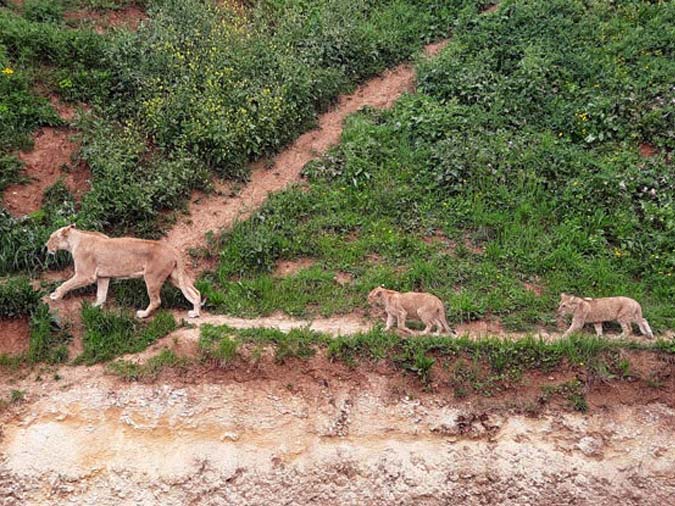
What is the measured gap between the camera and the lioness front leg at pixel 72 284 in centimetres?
1295

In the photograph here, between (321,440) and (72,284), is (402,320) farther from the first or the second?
(72,284)

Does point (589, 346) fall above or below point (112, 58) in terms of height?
below

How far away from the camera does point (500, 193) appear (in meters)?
16.6

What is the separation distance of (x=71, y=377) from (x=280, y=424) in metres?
3.52

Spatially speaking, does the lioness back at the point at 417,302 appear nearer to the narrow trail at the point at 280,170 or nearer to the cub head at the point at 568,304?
the cub head at the point at 568,304

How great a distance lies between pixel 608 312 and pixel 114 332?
8.65m

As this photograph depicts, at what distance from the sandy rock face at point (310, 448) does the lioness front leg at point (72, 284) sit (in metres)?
1.68

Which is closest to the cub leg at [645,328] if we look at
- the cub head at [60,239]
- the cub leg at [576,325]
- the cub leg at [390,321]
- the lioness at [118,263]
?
the cub leg at [576,325]

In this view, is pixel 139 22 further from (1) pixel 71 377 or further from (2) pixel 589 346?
(2) pixel 589 346

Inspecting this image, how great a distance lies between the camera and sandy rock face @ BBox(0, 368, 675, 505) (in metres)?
11.3

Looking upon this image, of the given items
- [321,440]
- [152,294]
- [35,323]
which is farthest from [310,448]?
[35,323]

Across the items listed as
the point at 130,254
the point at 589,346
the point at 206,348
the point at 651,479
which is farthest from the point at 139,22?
the point at 651,479

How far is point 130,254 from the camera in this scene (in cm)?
1290

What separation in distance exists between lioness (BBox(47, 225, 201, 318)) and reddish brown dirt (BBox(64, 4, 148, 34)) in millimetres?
9700
